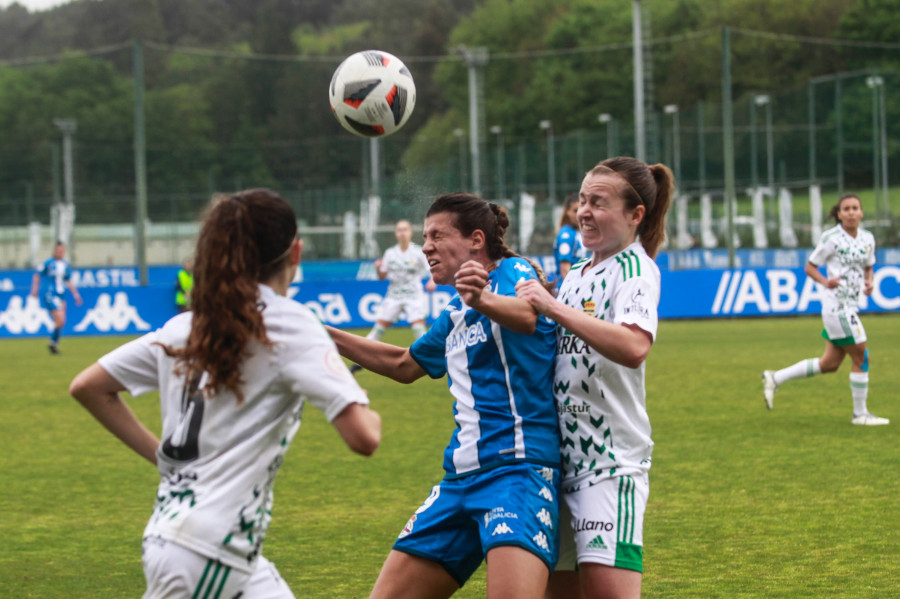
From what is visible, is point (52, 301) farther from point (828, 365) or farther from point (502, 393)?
point (502, 393)

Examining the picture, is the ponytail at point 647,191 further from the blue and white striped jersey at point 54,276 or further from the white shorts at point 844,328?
the blue and white striped jersey at point 54,276

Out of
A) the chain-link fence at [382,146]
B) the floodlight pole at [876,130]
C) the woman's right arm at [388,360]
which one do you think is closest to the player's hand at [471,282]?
the woman's right arm at [388,360]

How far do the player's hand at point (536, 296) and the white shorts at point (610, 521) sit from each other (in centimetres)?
60

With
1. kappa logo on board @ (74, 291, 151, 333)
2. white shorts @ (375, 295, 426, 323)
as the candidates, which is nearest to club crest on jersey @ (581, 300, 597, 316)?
white shorts @ (375, 295, 426, 323)

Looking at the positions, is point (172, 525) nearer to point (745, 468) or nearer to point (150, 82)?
point (745, 468)

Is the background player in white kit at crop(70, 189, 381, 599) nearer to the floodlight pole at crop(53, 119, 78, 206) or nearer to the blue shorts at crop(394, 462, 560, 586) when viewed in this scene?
the blue shorts at crop(394, 462, 560, 586)

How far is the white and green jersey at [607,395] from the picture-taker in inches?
150

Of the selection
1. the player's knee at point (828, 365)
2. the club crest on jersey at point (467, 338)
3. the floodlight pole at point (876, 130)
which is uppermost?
the floodlight pole at point (876, 130)

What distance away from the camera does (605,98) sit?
6581 centimetres

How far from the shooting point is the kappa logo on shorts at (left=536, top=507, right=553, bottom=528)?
3668 mm

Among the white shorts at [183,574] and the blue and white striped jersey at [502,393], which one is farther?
the blue and white striped jersey at [502,393]

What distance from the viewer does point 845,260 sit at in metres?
11.1

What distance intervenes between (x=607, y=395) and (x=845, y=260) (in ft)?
25.9

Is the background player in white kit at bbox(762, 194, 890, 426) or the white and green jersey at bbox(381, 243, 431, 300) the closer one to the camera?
the background player in white kit at bbox(762, 194, 890, 426)
